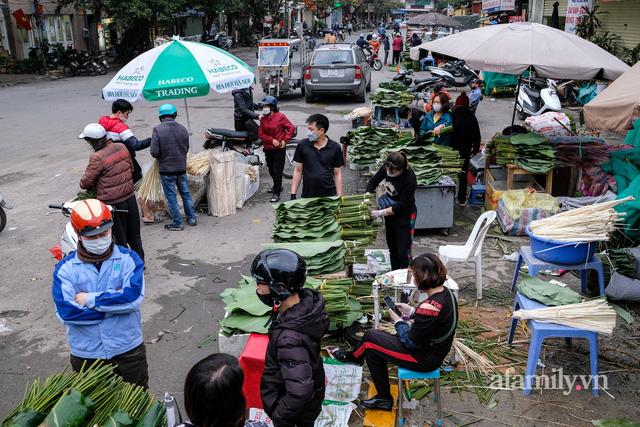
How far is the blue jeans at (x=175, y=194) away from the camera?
317 inches

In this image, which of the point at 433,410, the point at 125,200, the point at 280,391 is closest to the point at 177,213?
the point at 125,200

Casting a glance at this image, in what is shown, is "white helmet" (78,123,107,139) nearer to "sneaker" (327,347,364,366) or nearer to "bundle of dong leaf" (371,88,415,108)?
"sneaker" (327,347,364,366)

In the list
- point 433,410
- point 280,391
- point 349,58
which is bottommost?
point 433,410

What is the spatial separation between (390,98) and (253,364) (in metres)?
10.5

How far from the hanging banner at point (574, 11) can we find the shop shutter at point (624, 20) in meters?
0.52

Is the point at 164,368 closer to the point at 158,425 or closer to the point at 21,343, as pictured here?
the point at 21,343

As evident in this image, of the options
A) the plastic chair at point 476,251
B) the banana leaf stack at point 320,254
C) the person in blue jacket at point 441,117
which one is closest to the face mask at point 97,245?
the banana leaf stack at point 320,254

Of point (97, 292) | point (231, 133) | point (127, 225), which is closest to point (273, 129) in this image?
point (231, 133)

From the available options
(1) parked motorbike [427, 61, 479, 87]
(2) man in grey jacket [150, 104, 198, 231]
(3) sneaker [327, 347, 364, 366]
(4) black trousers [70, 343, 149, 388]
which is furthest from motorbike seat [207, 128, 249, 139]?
(1) parked motorbike [427, 61, 479, 87]

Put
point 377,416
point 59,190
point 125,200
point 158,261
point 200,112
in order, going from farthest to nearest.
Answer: point 200,112 → point 59,190 → point 158,261 → point 125,200 → point 377,416

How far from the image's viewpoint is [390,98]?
44.3ft

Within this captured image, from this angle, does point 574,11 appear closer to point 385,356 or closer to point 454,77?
point 454,77

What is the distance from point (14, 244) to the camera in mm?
7863

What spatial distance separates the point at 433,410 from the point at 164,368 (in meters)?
2.31
